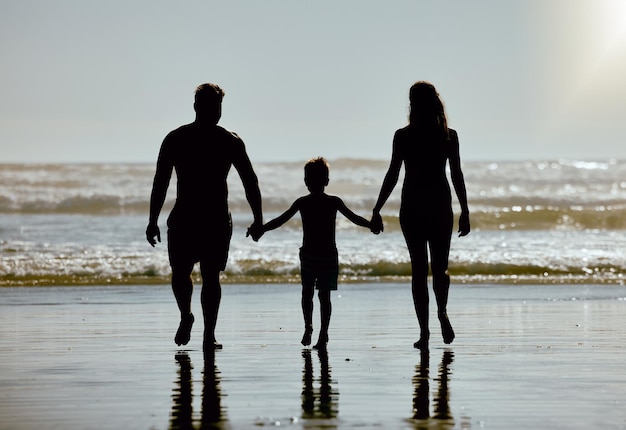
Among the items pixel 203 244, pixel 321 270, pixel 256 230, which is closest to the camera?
pixel 203 244

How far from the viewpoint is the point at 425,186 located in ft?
27.7

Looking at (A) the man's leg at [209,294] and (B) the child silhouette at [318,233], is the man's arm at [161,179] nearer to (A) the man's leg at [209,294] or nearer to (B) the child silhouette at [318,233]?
(A) the man's leg at [209,294]

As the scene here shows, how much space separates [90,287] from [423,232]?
940 cm

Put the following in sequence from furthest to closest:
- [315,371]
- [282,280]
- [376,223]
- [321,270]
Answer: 1. [282,280]
2. [321,270]
3. [376,223]
4. [315,371]

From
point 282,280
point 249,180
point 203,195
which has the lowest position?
point 282,280

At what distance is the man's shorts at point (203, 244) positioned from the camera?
8133 millimetres

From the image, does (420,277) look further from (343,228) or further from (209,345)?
(343,228)

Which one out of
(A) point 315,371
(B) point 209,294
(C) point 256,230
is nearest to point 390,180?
(C) point 256,230

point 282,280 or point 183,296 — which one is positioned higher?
point 183,296

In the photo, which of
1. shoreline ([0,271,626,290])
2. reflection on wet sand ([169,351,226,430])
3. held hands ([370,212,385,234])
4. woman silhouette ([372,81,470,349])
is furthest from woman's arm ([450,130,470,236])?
shoreline ([0,271,626,290])

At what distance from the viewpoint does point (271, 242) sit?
23.7m

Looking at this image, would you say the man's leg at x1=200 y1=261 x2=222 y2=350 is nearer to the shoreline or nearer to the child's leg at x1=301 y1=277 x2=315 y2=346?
the child's leg at x1=301 y1=277 x2=315 y2=346

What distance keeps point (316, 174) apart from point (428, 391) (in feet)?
9.89

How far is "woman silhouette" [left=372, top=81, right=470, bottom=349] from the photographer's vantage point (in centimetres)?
841
